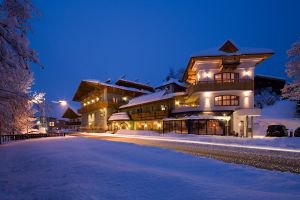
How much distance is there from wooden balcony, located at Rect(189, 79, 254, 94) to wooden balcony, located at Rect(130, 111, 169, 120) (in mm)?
8654

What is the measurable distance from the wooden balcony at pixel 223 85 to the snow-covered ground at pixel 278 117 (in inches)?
291

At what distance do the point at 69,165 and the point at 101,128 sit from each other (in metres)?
49.9

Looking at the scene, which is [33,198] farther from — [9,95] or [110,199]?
[9,95]

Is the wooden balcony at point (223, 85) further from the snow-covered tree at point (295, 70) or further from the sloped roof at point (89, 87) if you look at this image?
the sloped roof at point (89, 87)

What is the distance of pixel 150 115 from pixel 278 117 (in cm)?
2279

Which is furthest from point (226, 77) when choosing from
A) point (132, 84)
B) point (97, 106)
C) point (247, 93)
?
point (97, 106)

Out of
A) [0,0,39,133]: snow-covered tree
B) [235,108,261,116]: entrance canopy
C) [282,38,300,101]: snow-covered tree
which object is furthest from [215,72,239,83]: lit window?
[0,0,39,133]: snow-covered tree

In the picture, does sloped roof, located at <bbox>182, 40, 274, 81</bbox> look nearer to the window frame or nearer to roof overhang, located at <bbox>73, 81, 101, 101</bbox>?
the window frame

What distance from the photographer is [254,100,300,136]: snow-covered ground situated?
37781 mm

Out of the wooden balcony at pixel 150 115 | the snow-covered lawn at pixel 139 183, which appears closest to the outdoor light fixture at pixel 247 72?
the wooden balcony at pixel 150 115

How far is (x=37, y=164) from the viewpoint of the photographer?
34.2 feet

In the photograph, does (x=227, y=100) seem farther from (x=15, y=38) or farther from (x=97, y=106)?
(x=97, y=106)

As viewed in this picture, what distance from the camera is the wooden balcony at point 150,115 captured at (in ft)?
142

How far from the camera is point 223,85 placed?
35625mm
